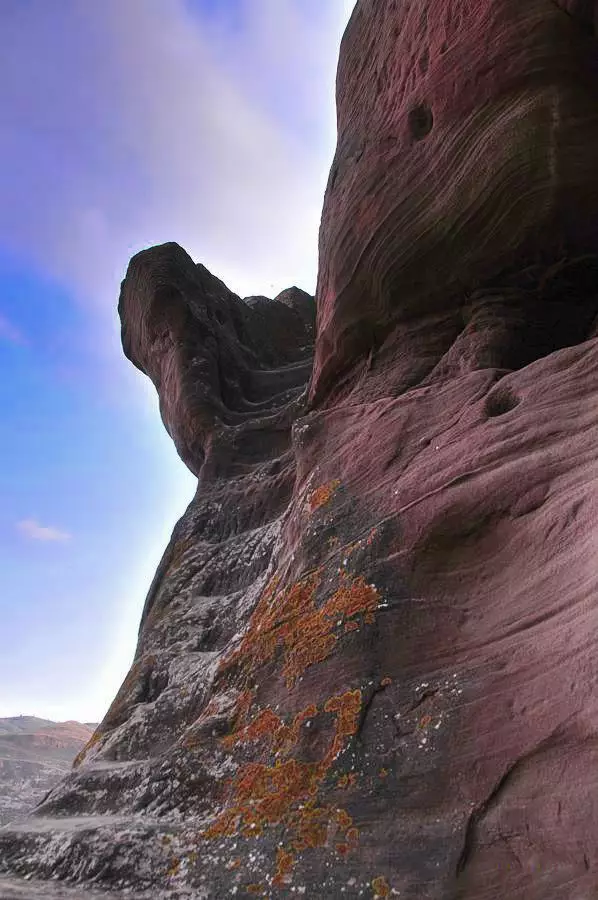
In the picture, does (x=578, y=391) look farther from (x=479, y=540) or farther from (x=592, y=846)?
(x=592, y=846)

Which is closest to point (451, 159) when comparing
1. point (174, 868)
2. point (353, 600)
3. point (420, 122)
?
point (420, 122)

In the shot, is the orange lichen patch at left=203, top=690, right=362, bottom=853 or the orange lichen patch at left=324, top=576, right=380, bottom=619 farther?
the orange lichen patch at left=324, top=576, right=380, bottom=619

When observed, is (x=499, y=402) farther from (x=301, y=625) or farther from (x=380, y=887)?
(x=380, y=887)

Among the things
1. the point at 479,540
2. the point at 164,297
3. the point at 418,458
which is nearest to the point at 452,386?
the point at 418,458

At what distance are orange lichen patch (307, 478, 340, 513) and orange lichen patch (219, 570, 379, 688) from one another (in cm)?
102

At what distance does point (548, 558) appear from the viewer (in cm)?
559

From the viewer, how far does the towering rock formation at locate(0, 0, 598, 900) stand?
480 centimetres

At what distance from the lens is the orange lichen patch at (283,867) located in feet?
16.1

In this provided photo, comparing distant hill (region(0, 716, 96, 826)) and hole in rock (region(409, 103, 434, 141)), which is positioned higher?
hole in rock (region(409, 103, 434, 141))

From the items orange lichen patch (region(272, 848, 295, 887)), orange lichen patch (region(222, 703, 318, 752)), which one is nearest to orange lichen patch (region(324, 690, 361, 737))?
orange lichen patch (region(222, 703, 318, 752))

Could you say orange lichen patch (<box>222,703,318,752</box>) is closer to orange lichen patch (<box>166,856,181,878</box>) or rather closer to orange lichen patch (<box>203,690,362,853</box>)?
orange lichen patch (<box>203,690,362,853</box>)

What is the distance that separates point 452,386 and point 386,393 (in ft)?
4.78

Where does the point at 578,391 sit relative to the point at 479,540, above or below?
above

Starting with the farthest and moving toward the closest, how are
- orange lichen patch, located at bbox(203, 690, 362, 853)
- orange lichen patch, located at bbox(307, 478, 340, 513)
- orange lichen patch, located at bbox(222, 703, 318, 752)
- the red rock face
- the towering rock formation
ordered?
the red rock face → orange lichen patch, located at bbox(307, 478, 340, 513) → orange lichen patch, located at bbox(222, 703, 318, 752) → orange lichen patch, located at bbox(203, 690, 362, 853) → the towering rock formation
